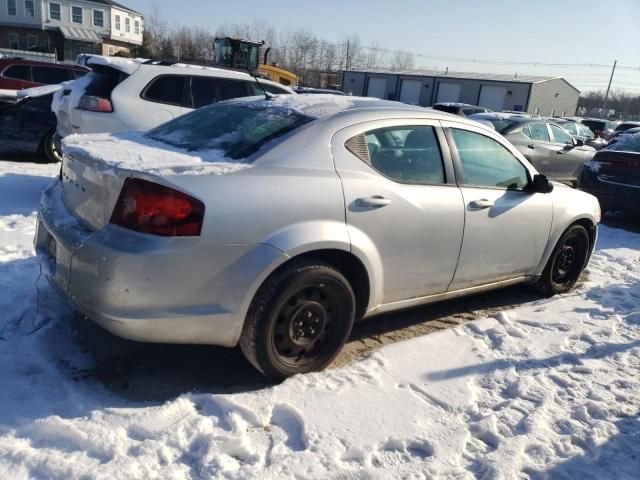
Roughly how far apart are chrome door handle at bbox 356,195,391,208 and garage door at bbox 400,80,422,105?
55444 mm

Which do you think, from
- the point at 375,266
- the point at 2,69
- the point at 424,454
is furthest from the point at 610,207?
the point at 2,69

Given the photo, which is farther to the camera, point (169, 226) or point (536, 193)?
point (536, 193)

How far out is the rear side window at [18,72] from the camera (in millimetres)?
12656

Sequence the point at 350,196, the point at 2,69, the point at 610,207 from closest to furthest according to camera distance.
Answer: the point at 350,196 < the point at 610,207 < the point at 2,69

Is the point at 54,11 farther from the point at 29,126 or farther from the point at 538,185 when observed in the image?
the point at 538,185

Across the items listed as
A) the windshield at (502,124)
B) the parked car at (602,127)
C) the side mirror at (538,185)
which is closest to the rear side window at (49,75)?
the windshield at (502,124)

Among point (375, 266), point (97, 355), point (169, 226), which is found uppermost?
point (169, 226)

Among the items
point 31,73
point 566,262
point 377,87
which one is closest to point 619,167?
point 566,262

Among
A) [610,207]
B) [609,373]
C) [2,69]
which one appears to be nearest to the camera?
[609,373]

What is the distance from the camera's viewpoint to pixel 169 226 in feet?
8.94

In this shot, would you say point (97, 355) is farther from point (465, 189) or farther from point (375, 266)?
point (465, 189)

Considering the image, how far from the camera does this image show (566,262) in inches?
209

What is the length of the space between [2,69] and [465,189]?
12473mm

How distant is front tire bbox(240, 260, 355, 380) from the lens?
3.04 metres
